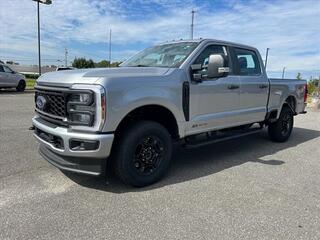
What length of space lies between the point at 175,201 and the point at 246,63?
3.38 m

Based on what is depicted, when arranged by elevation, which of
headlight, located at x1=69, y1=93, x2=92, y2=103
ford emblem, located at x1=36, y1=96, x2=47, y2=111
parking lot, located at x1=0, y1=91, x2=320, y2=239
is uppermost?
headlight, located at x1=69, y1=93, x2=92, y2=103

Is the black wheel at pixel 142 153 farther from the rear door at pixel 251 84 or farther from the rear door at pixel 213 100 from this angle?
the rear door at pixel 251 84

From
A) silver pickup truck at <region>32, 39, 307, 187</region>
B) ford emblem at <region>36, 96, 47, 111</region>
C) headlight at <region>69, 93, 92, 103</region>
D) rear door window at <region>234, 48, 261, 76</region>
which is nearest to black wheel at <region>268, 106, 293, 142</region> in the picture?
rear door window at <region>234, 48, 261, 76</region>

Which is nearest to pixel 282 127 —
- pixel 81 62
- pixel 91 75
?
pixel 91 75

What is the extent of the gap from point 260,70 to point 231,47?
1.11 metres

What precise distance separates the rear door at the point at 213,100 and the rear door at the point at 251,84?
0.22 meters

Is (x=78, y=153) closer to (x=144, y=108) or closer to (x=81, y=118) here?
(x=81, y=118)

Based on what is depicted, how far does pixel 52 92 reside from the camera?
412cm

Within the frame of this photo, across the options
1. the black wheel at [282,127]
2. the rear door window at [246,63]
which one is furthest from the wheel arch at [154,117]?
the black wheel at [282,127]

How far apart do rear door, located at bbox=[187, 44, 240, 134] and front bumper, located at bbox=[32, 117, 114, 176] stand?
151 cm

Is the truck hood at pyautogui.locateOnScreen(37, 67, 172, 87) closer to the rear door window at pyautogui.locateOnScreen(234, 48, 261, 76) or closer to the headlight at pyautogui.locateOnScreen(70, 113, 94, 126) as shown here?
the headlight at pyautogui.locateOnScreen(70, 113, 94, 126)

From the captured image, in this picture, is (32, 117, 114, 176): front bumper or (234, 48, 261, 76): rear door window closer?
(32, 117, 114, 176): front bumper

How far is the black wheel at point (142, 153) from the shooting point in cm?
403

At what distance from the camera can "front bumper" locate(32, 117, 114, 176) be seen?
148 inches
